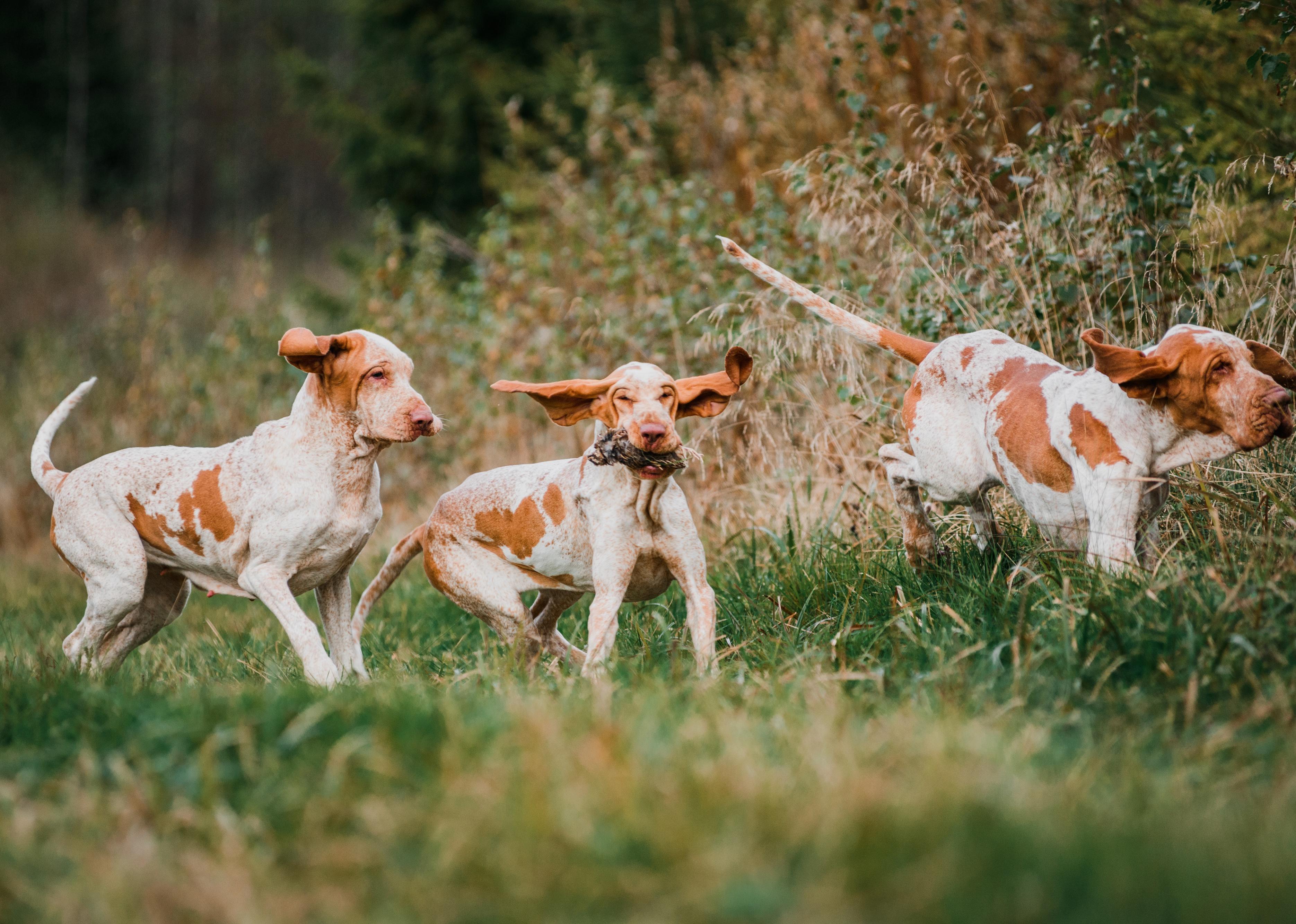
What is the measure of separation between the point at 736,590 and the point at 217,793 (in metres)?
2.35

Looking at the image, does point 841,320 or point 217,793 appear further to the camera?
point 841,320

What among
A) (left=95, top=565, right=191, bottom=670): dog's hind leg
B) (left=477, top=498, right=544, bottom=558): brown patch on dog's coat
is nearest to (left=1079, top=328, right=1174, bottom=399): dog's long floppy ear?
(left=477, top=498, right=544, bottom=558): brown patch on dog's coat

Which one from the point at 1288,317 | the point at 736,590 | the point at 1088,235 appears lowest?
the point at 736,590

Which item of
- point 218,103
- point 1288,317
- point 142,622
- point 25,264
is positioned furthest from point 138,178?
point 1288,317

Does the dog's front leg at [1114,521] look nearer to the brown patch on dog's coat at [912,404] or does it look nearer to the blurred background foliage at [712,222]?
the brown patch on dog's coat at [912,404]

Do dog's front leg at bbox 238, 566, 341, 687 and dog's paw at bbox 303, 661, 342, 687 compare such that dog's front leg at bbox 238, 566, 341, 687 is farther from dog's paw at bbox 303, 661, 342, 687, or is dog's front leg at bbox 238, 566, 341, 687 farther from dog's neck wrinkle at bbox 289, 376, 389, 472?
dog's neck wrinkle at bbox 289, 376, 389, 472

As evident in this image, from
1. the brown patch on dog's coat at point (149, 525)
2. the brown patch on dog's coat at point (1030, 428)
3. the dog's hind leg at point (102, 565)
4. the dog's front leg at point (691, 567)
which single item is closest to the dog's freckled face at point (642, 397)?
the dog's front leg at point (691, 567)

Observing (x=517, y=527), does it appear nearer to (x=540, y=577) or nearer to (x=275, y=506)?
(x=540, y=577)

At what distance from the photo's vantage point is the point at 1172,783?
93.3 inches

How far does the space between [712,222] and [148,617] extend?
409 cm

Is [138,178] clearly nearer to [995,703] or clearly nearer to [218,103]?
[218,103]

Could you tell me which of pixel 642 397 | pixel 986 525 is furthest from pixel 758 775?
pixel 986 525

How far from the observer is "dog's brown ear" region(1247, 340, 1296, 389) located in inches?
131

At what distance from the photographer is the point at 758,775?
2.24 metres
